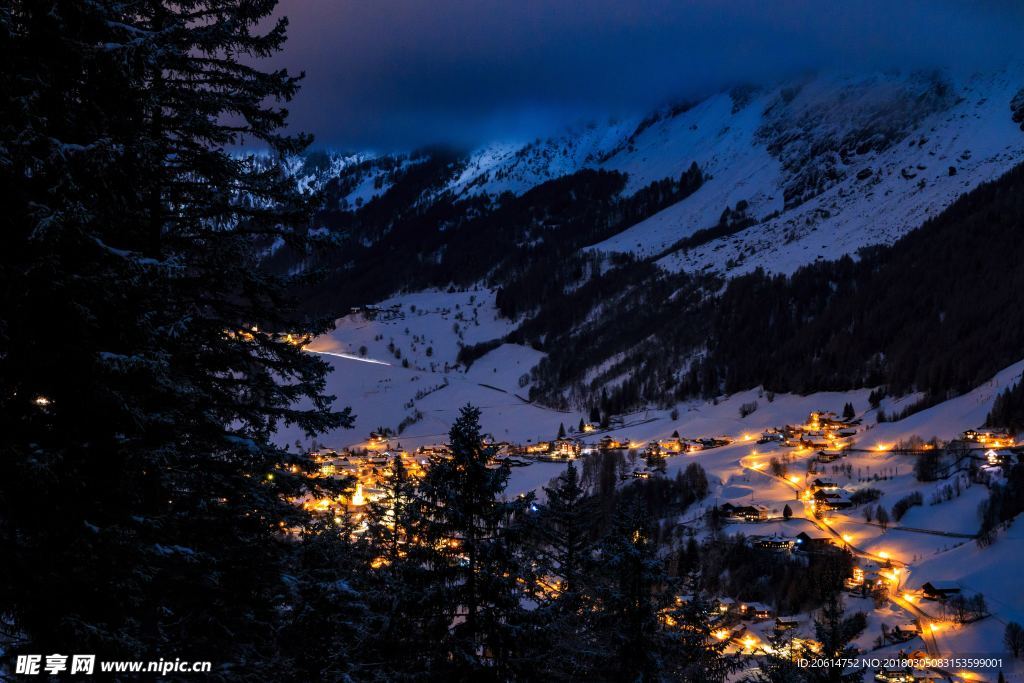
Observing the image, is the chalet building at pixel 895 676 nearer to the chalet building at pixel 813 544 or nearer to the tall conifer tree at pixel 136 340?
the chalet building at pixel 813 544

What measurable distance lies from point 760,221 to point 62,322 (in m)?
209

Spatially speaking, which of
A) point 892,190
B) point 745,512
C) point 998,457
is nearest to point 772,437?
point 745,512

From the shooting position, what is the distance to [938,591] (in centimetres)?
3459

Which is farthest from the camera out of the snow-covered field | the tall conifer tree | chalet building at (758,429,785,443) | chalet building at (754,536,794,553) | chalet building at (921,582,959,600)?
chalet building at (758,429,785,443)

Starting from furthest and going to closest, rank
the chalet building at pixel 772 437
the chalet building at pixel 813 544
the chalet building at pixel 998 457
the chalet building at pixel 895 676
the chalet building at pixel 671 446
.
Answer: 1. the chalet building at pixel 671 446
2. the chalet building at pixel 772 437
3. the chalet building at pixel 998 457
4. the chalet building at pixel 813 544
5. the chalet building at pixel 895 676

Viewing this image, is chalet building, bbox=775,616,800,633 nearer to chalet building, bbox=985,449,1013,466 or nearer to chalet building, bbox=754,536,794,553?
chalet building, bbox=754,536,794,553

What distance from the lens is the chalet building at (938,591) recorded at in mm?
34406

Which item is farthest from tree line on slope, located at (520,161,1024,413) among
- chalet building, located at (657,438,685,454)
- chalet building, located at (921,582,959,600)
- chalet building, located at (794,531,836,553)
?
chalet building, located at (921,582,959,600)

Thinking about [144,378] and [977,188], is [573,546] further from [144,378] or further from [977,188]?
[977,188]

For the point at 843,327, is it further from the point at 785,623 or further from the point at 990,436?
the point at 785,623

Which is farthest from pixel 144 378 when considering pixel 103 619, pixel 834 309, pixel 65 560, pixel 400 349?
pixel 400 349

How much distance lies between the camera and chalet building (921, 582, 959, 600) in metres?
34.4

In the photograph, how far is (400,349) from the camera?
167500mm

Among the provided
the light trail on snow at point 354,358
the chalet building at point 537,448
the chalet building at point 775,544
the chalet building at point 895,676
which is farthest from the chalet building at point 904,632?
the light trail on snow at point 354,358
